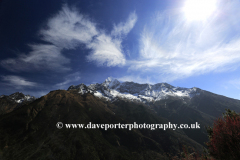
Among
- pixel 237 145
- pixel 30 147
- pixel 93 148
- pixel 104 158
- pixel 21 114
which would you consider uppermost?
pixel 237 145

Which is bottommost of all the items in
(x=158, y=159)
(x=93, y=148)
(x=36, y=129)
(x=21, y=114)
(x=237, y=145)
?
(x=158, y=159)

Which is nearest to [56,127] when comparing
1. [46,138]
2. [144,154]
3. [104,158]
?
[46,138]

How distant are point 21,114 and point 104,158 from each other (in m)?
171

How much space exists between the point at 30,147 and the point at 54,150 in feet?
105

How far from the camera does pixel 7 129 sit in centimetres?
15850

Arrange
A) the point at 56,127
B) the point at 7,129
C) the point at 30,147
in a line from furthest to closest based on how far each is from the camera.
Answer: the point at 56,127 < the point at 7,129 < the point at 30,147

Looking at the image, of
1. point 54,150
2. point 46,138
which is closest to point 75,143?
point 54,150

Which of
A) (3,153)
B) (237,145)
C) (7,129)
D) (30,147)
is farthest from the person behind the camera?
(7,129)

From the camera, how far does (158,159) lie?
182750 mm

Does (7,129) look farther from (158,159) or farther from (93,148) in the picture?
(158,159)

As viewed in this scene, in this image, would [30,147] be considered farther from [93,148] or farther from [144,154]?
[144,154]

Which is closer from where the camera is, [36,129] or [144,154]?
[36,129]

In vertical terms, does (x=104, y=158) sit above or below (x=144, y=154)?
above

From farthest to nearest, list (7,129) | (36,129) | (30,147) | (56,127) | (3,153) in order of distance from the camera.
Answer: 1. (56,127)
2. (36,129)
3. (7,129)
4. (30,147)
5. (3,153)
